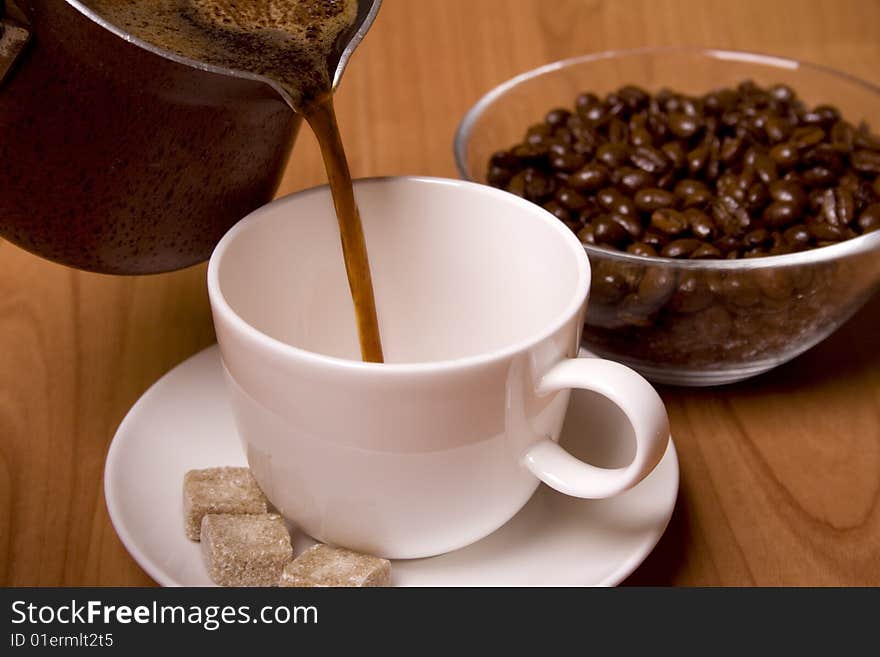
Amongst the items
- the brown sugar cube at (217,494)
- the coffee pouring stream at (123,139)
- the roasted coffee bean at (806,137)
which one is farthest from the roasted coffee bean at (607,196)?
the brown sugar cube at (217,494)

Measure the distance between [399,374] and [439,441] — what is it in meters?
0.06

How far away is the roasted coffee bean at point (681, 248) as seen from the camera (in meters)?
1.01

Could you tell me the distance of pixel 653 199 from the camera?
108 centimetres

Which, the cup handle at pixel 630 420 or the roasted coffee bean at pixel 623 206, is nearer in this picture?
the cup handle at pixel 630 420

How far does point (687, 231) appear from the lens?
1050mm

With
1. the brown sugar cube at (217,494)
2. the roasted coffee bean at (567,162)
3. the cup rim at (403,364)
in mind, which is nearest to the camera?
the cup rim at (403,364)

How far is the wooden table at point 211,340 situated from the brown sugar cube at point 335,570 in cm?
15

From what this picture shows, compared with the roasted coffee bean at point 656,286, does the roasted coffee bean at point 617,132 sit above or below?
above

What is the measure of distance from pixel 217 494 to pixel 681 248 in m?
0.46

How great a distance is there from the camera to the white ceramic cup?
723mm

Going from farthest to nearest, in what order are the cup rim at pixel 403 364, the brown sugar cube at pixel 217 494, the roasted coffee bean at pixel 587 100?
the roasted coffee bean at pixel 587 100, the brown sugar cube at pixel 217 494, the cup rim at pixel 403 364

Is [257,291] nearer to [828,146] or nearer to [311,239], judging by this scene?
[311,239]

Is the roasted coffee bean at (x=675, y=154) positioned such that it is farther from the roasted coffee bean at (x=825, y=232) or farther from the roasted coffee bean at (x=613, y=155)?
the roasted coffee bean at (x=825, y=232)
